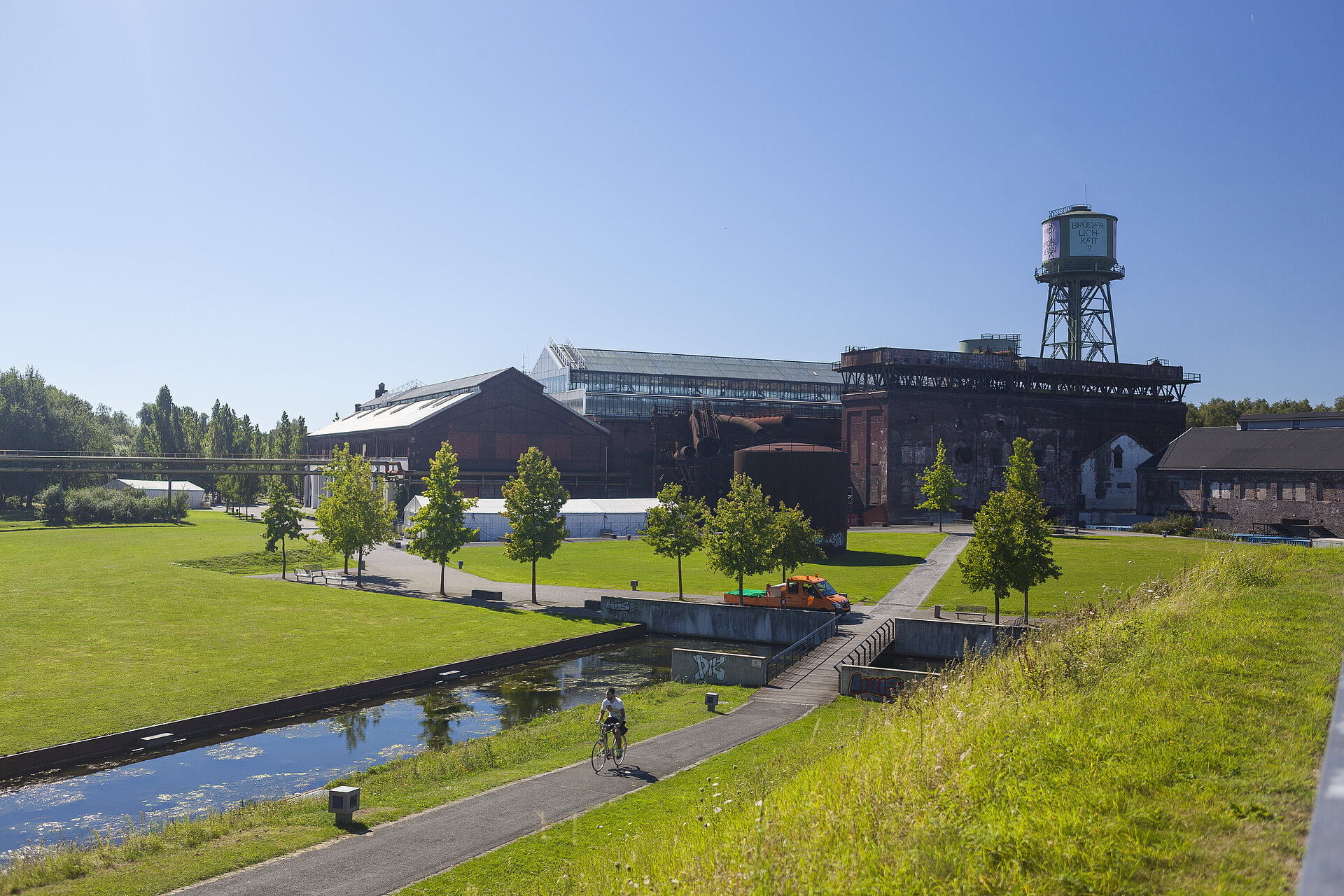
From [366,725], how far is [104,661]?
945 centimetres

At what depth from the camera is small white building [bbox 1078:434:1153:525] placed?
75.9 meters

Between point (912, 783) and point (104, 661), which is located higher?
point (912, 783)

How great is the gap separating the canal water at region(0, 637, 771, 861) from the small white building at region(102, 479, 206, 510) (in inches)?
2986

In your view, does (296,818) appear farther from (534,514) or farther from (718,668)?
(534,514)

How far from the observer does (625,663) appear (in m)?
30.4

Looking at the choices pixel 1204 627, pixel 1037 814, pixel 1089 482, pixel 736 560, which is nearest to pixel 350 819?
pixel 1037 814

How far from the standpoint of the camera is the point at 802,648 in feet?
101

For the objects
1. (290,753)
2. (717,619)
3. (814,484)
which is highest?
(814,484)

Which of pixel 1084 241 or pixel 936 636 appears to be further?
pixel 1084 241

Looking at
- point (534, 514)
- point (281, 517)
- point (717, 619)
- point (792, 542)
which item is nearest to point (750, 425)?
point (792, 542)

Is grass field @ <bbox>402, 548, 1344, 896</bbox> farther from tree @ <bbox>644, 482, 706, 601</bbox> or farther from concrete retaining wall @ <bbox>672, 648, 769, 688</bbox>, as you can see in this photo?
tree @ <bbox>644, 482, 706, 601</bbox>

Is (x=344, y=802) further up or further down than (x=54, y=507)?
further down

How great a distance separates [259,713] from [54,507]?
199ft

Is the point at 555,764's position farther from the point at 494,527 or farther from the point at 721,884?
the point at 494,527
